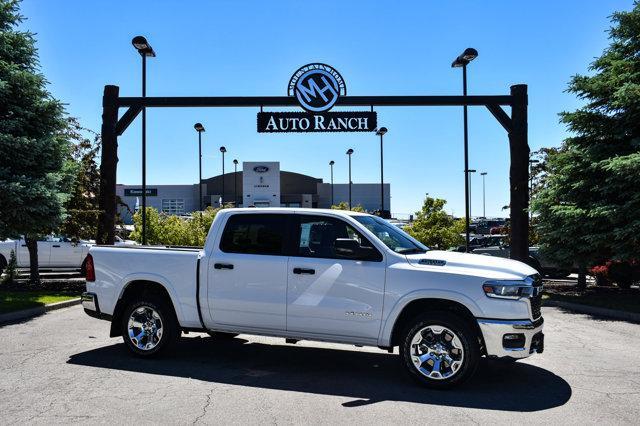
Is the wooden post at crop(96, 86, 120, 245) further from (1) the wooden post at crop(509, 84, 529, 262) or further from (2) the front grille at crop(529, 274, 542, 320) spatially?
(2) the front grille at crop(529, 274, 542, 320)

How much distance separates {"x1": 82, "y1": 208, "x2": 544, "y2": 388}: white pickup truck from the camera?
5.94 metres

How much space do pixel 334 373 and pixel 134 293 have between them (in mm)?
2957

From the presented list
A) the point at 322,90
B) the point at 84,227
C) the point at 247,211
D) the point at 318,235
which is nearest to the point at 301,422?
the point at 318,235

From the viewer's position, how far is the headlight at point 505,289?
5883mm

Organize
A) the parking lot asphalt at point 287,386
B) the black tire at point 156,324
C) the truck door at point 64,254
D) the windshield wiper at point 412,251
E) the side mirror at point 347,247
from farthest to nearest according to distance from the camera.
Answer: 1. the truck door at point 64,254
2. the black tire at point 156,324
3. the windshield wiper at point 412,251
4. the side mirror at point 347,247
5. the parking lot asphalt at point 287,386

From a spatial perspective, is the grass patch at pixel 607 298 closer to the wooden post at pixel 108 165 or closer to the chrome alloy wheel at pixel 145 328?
the chrome alloy wheel at pixel 145 328

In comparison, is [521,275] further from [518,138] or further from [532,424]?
[518,138]

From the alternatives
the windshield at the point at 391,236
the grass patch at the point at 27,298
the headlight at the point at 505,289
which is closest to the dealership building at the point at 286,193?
the grass patch at the point at 27,298

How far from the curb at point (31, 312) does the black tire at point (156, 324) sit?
4.53m

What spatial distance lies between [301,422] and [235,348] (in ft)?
11.1

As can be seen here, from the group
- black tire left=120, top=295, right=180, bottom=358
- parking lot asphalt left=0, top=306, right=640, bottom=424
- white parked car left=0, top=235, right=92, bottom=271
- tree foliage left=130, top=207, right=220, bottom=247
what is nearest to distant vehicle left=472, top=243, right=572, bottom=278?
parking lot asphalt left=0, top=306, right=640, bottom=424

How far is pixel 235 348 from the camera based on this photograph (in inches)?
322

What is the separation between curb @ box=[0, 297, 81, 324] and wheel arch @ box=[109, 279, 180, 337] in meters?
4.23

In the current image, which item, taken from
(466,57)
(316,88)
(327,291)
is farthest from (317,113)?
(327,291)
